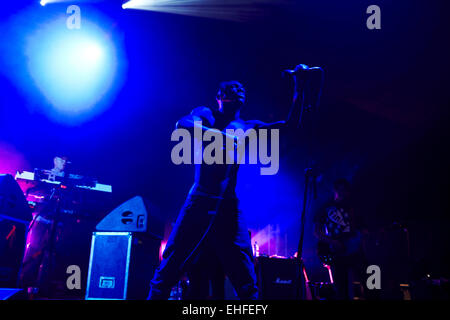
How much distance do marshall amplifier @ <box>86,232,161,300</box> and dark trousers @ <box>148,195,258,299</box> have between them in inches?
38.3

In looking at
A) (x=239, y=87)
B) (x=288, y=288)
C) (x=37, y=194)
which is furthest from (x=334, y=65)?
(x=37, y=194)

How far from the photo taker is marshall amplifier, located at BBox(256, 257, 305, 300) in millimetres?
4488

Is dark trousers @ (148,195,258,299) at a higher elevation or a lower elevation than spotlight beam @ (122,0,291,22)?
lower

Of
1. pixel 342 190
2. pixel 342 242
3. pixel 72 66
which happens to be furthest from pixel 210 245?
pixel 72 66

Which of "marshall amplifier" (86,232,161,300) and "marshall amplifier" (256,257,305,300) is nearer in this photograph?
"marshall amplifier" (86,232,161,300)

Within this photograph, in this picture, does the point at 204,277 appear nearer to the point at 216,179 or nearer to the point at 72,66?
the point at 216,179

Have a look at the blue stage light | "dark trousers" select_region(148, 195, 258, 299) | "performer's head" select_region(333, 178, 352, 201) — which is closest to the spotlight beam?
the blue stage light

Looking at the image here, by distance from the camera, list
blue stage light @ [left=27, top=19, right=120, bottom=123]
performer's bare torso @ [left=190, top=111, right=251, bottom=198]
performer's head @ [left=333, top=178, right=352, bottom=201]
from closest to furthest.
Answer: performer's bare torso @ [left=190, top=111, right=251, bottom=198] → performer's head @ [left=333, top=178, right=352, bottom=201] → blue stage light @ [left=27, top=19, right=120, bottom=123]

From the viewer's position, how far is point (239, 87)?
4125 mm

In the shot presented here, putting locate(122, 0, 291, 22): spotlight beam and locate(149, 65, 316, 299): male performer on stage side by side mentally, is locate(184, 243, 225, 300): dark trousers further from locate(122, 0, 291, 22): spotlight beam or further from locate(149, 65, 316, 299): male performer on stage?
locate(122, 0, 291, 22): spotlight beam
